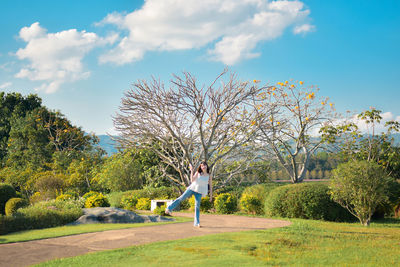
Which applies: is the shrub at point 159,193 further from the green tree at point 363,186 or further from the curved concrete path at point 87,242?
the green tree at point 363,186

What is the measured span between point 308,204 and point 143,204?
930cm

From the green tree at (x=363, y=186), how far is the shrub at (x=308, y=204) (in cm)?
111

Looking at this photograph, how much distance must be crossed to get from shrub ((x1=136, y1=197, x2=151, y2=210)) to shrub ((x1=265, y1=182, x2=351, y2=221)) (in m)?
7.72

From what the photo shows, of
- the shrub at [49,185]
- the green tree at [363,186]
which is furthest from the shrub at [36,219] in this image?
the shrub at [49,185]

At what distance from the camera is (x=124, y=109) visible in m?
18.6

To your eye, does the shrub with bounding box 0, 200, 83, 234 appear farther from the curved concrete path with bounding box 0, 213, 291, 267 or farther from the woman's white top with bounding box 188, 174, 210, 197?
the woman's white top with bounding box 188, 174, 210, 197

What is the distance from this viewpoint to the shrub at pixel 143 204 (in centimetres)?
1856

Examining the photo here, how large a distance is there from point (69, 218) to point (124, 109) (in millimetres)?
8112

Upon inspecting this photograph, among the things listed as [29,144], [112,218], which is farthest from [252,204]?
[29,144]

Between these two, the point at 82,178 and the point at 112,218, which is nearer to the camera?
the point at 112,218

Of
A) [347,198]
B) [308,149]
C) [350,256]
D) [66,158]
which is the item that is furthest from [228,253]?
[66,158]

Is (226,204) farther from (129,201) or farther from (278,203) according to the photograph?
(129,201)

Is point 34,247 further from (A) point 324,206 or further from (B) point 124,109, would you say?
(B) point 124,109

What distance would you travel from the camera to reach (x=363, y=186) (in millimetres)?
11156
